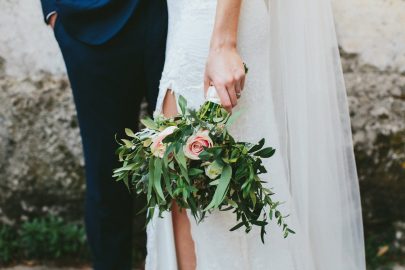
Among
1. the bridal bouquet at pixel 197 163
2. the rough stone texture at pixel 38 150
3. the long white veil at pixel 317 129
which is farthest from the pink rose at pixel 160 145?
the rough stone texture at pixel 38 150

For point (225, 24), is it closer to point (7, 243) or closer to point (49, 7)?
point (49, 7)

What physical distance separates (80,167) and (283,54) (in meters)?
1.28

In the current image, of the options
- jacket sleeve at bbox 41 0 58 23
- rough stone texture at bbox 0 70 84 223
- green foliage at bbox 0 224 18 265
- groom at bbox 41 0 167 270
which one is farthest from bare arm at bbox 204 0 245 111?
green foliage at bbox 0 224 18 265

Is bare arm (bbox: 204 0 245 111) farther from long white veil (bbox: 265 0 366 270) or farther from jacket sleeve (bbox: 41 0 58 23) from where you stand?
jacket sleeve (bbox: 41 0 58 23)

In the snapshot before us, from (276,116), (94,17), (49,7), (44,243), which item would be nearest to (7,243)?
(44,243)

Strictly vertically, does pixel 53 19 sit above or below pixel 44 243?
above

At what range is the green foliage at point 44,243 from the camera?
9.42 ft

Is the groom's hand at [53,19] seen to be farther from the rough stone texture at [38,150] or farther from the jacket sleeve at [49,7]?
the rough stone texture at [38,150]

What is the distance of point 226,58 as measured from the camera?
1.64 metres

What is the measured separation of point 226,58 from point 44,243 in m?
1.64

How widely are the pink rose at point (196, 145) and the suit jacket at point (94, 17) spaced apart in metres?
0.58

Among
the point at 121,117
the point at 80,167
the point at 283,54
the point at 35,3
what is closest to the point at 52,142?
the point at 80,167

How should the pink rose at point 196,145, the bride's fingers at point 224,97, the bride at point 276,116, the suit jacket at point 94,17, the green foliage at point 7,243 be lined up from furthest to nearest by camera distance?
the green foliage at point 7,243
the suit jacket at point 94,17
the bride at point 276,116
the bride's fingers at point 224,97
the pink rose at point 196,145

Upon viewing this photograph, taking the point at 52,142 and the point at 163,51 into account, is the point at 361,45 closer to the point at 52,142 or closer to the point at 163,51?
the point at 163,51
